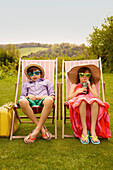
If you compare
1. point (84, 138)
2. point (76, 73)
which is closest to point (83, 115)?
point (84, 138)

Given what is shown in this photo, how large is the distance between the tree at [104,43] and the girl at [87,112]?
11979 millimetres

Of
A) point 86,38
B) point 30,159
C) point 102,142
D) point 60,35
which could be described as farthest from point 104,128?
point 86,38

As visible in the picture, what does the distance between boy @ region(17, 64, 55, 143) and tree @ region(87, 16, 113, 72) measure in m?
12.0

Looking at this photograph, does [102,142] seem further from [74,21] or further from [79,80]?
[74,21]

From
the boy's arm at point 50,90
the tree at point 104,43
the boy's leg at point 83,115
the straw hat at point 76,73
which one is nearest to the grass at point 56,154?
the boy's leg at point 83,115

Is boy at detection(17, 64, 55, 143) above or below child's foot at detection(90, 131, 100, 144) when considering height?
above

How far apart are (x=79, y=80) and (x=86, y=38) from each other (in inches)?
552

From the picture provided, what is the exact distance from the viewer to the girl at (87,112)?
3.06 meters

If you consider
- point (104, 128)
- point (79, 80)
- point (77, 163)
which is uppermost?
point (79, 80)

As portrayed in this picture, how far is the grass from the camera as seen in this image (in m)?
2.38

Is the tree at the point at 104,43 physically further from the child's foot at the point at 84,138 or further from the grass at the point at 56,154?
the grass at the point at 56,154

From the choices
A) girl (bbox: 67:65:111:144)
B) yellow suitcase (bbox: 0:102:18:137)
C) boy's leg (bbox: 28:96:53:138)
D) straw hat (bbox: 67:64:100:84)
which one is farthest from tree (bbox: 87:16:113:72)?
yellow suitcase (bbox: 0:102:18:137)

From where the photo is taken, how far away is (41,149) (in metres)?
2.82

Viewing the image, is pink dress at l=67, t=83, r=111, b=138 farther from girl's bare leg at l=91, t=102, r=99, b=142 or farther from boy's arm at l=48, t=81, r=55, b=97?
boy's arm at l=48, t=81, r=55, b=97
